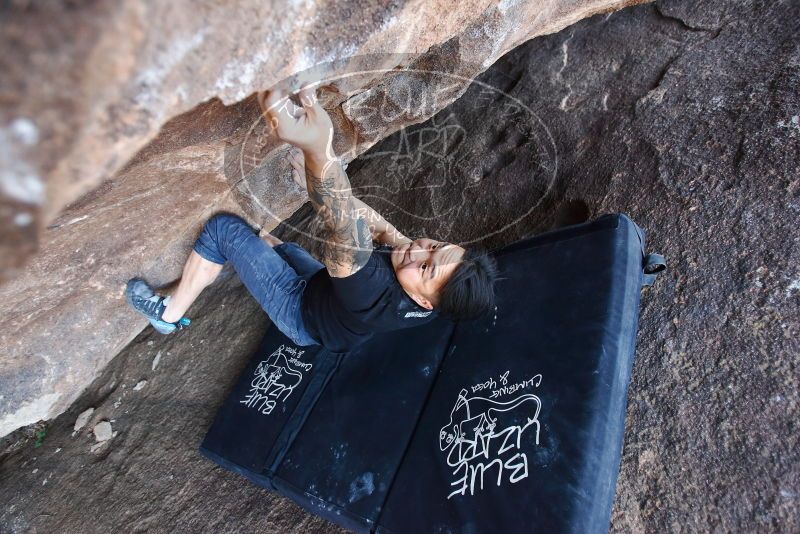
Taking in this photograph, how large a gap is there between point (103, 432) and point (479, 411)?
1.55 metres

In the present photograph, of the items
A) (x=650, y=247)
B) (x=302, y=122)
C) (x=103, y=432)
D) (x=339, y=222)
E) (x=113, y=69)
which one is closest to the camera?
(x=113, y=69)

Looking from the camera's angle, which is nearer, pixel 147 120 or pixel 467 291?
pixel 147 120

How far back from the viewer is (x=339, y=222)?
4.13 feet

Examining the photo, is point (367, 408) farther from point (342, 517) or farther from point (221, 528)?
point (221, 528)

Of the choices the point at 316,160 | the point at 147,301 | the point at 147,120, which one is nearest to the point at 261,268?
the point at 147,301

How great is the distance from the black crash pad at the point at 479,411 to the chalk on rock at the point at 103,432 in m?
0.49

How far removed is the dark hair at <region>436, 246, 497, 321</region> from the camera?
139cm

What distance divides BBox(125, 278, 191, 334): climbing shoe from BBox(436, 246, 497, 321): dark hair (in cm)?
103

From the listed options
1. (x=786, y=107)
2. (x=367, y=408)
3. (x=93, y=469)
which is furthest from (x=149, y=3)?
(x=93, y=469)

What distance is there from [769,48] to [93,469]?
2.89m

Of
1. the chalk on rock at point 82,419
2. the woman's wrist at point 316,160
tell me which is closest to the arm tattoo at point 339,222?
the woman's wrist at point 316,160

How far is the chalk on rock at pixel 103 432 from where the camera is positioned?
2045 mm

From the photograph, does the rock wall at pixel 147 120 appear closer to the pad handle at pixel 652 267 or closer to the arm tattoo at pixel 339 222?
the arm tattoo at pixel 339 222

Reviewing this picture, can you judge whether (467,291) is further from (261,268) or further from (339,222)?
(261,268)
